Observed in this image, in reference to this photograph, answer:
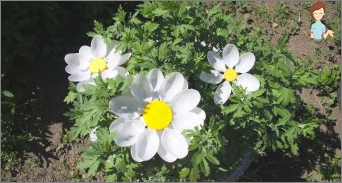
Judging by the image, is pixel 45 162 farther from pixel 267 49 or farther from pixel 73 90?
pixel 267 49

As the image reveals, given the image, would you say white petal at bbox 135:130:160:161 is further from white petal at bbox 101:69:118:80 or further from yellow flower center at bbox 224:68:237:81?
yellow flower center at bbox 224:68:237:81

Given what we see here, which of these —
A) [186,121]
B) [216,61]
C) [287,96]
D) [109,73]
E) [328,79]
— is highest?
[109,73]

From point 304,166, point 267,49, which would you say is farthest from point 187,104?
point 304,166

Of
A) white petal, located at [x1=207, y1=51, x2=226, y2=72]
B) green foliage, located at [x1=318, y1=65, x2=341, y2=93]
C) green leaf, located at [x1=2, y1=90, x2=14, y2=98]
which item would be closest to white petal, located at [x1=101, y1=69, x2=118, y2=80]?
white petal, located at [x1=207, y1=51, x2=226, y2=72]

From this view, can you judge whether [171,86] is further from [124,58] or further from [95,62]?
[95,62]

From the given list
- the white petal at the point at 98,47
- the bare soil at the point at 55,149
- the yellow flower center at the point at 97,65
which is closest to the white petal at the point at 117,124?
the yellow flower center at the point at 97,65

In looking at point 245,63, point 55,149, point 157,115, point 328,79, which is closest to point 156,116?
point 157,115

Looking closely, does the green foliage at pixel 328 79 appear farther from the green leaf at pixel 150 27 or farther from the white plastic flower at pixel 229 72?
the green leaf at pixel 150 27
